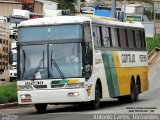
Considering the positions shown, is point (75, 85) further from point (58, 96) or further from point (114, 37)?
point (114, 37)

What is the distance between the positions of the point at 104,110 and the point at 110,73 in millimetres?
2862

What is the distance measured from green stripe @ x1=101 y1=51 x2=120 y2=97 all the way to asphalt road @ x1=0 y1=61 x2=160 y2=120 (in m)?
0.63

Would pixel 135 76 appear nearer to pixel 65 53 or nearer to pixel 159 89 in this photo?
pixel 65 53

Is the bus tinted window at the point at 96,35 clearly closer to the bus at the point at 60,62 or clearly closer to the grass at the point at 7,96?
the bus at the point at 60,62

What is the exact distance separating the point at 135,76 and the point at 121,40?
2289 millimetres

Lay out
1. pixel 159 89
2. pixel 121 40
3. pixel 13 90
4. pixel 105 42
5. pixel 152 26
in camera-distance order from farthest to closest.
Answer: pixel 152 26 → pixel 159 89 → pixel 13 90 → pixel 121 40 → pixel 105 42

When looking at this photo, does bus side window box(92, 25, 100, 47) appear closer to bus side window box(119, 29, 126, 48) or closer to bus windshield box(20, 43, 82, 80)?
bus windshield box(20, 43, 82, 80)

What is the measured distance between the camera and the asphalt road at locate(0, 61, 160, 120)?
816 inches

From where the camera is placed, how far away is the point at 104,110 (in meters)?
23.2

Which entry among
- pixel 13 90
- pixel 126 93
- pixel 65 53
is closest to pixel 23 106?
pixel 13 90

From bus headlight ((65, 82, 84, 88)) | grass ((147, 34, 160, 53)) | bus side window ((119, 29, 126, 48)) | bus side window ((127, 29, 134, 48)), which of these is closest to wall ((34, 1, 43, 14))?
grass ((147, 34, 160, 53))

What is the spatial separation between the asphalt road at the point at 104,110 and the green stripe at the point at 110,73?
63 cm

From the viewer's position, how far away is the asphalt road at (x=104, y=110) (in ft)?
68.0

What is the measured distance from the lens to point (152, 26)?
78250 mm
